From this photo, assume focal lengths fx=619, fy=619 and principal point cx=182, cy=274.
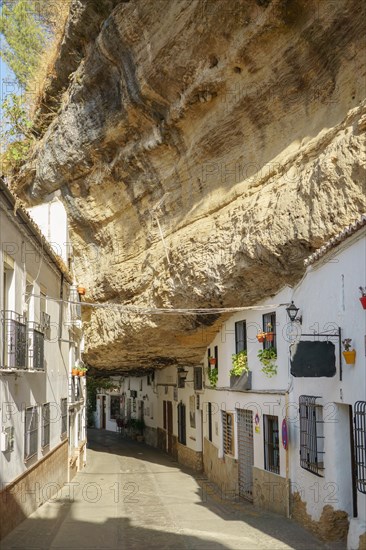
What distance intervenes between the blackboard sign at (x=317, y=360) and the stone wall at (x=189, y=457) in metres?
13.5

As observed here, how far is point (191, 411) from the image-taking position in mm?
23906

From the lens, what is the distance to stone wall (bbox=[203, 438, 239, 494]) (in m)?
17.0

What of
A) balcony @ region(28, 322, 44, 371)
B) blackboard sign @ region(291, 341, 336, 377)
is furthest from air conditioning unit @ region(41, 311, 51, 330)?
blackboard sign @ region(291, 341, 336, 377)

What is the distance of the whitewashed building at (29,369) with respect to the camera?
10812mm

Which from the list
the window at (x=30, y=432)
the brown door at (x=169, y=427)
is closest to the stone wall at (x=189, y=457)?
the brown door at (x=169, y=427)

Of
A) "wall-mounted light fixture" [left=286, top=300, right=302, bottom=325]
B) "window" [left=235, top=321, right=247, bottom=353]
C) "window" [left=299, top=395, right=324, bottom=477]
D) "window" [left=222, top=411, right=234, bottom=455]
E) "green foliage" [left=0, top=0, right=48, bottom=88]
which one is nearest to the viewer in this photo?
"window" [left=299, top=395, right=324, bottom=477]

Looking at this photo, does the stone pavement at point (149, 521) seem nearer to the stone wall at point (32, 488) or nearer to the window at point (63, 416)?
the stone wall at point (32, 488)

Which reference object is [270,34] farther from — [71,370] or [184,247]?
[71,370]

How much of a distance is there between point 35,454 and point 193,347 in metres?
8.46

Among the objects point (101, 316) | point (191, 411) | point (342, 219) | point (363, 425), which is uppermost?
point (342, 219)

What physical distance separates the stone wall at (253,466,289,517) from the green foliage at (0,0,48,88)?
1833 cm

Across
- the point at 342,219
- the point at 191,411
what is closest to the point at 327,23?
the point at 342,219

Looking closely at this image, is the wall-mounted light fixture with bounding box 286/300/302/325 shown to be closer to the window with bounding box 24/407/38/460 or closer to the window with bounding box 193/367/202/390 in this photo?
the window with bounding box 24/407/38/460

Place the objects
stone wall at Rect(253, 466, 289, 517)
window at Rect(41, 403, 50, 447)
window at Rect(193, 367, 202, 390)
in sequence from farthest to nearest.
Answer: window at Rect(193, 367, 202, 390) → window at Rect(41, 403, 50, 447) → stone wall at Rect(253, 466, 289, 517)
